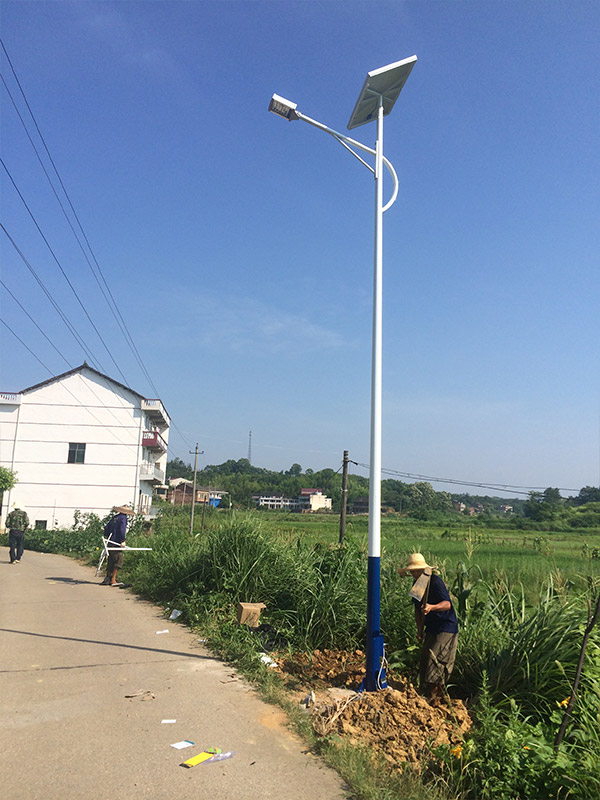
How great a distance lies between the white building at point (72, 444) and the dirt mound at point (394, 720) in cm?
3779

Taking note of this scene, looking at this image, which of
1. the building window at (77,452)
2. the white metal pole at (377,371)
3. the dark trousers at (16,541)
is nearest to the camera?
the white metal pole at (377,371)

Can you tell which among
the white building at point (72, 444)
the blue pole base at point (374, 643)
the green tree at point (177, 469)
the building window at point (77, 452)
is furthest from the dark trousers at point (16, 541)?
the green tree at point (177, 469)

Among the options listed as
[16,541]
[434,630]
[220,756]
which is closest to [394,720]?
[434,630]

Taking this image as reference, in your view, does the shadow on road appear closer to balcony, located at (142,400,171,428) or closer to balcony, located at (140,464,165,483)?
balcony, located at (142,400,171,428)

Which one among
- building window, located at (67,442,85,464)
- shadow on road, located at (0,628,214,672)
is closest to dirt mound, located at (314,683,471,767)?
shadow on road, located at (0,628,214,672)

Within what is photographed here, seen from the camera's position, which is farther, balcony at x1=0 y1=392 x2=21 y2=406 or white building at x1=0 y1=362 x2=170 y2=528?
balcony at x1=0 y1=392 x2=21 y2=406

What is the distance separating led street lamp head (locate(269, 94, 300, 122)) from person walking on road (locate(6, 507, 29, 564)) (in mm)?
15047

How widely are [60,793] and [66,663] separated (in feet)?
11.1

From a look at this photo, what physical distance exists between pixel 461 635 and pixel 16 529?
16229 mm

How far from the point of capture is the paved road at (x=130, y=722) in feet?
13.2

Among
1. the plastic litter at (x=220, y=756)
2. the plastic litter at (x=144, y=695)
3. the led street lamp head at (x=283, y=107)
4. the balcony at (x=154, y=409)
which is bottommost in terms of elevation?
the plastic litter at (x=144, y=695)

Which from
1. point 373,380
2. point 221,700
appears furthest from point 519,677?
point 373,380

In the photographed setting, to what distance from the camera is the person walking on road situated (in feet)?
59.5

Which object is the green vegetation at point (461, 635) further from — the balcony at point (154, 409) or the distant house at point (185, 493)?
the distant house at point (185, 493)
